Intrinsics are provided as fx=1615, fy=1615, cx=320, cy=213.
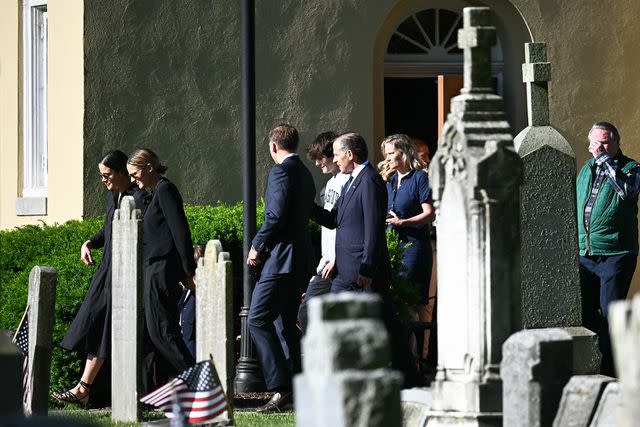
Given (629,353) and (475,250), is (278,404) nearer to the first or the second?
(475,250)

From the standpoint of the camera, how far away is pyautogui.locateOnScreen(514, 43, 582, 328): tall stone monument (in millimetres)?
12188

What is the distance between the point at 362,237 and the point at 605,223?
244 cm

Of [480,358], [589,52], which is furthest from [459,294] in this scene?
[589,52]

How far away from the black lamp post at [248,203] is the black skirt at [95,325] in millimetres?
1141

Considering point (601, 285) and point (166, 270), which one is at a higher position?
point (166, 270)

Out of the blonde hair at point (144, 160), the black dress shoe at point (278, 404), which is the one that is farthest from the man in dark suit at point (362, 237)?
the blonde hair at point (144, 160)

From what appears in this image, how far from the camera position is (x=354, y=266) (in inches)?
468

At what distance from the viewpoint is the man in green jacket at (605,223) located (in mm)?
13141

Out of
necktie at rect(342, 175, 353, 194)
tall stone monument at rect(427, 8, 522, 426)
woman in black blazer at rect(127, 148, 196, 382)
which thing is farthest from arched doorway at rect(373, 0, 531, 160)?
tall stone monument at rect(427, 8, 522, 426)

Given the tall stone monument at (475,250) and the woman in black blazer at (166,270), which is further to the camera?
the woman in black blazer at (166,270)

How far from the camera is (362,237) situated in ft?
39.1

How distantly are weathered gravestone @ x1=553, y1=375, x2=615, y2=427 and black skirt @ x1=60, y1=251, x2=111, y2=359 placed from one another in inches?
230

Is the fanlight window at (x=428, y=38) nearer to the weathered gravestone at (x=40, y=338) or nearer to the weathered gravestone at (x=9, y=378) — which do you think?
the weathered gravestone at (x=40, y=338)

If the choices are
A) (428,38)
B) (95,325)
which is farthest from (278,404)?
(428,38)
